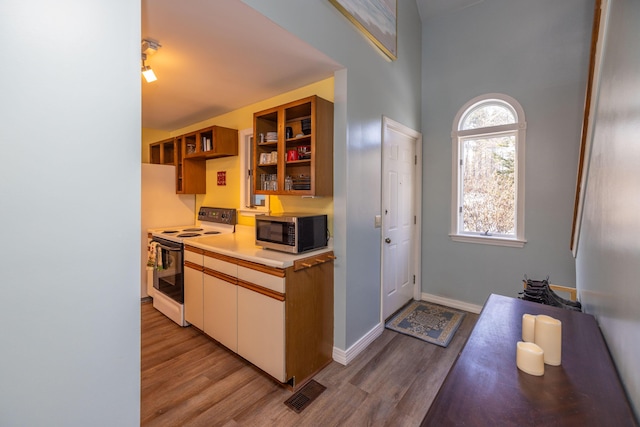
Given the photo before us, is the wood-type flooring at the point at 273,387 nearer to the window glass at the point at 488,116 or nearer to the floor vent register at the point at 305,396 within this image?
the floor vent register at the point at 305,396

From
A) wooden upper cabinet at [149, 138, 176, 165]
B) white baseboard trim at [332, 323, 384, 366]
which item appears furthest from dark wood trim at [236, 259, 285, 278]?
wooden upper cabinet at [149, 138, 176, 165]

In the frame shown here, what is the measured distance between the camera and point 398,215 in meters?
3.28

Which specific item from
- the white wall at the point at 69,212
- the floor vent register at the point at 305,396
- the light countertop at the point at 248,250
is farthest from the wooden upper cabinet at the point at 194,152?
the floor vent register at the point at 305,396

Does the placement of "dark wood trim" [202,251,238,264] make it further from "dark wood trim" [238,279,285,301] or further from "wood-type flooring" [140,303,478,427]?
"wood-type flooring" [140,303,478,427]

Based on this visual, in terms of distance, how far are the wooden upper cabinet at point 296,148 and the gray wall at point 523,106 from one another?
1.83 m

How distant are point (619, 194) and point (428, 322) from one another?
255cm

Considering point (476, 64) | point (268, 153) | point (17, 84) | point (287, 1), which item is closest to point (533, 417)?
→ point (17, 84)

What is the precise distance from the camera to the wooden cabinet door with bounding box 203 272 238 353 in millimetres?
2365

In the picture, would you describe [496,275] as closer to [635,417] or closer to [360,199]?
[360,199]

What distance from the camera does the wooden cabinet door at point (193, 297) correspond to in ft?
8.98

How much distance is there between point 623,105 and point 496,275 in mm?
2776

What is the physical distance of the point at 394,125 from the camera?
300 cm

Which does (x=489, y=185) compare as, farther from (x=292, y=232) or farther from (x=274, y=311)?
(x=274, y=311)

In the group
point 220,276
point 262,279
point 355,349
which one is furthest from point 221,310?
point 355,349
